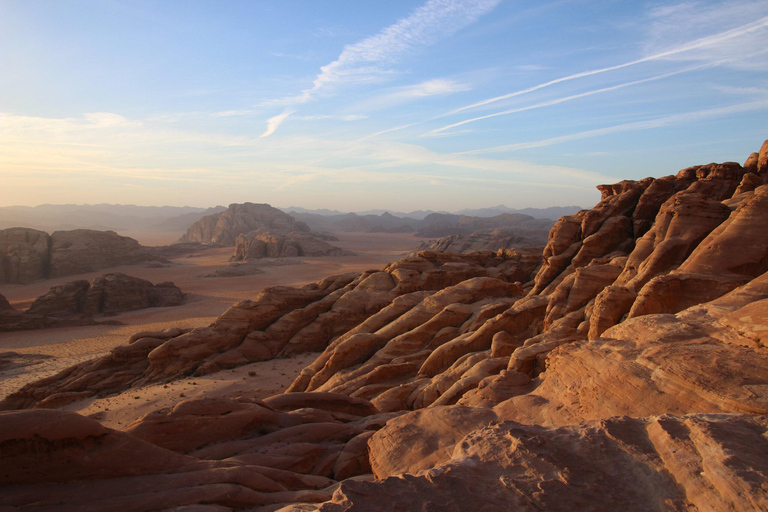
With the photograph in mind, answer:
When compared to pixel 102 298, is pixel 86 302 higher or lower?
lower

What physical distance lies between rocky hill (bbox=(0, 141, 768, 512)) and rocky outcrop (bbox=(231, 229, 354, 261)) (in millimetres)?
58743

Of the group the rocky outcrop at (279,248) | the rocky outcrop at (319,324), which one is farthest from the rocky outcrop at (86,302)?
the rocky outcrop at (279,248)

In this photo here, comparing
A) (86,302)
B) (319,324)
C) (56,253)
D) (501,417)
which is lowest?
(86,302)

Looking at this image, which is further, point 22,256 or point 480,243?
point 480,243

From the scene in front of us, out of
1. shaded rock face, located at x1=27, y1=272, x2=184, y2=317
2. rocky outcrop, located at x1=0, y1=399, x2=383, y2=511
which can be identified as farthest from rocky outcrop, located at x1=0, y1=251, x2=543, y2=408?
shaded rock face, located at x1=27, y1=272, x2=184, y2=317

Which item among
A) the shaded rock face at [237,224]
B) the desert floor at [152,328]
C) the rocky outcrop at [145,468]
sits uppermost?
the shaded rock face at [237,224]

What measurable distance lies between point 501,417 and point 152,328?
33359mm

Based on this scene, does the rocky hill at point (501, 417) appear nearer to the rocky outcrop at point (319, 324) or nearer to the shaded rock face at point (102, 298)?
the rocky outcrop at point (319, 324)

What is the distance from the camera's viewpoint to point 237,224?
11438 cm

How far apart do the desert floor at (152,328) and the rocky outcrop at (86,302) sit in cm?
116

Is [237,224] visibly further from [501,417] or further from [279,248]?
[501,417]

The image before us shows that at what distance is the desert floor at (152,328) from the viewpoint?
1917 centimetres

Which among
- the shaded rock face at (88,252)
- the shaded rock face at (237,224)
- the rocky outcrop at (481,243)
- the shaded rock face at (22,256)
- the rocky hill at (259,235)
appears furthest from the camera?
the shaded rock face at (237,224)

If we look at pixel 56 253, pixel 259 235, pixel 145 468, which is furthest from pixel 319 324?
pixel 259 235
